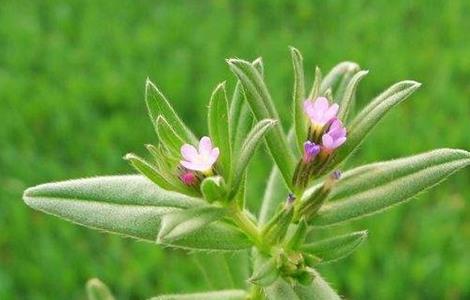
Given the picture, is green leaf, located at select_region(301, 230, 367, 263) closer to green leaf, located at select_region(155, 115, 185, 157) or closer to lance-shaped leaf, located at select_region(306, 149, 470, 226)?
lance-shaped leaf, located at select_region(306, 149, 470, 226)

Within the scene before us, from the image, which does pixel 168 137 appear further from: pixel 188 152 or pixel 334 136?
pixel 334 136

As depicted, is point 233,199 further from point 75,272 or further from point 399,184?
point 75,272

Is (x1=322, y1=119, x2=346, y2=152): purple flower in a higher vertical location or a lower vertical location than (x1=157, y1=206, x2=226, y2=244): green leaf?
higher

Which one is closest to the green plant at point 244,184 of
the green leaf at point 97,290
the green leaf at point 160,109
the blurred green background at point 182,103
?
the green leaf at point 160,109

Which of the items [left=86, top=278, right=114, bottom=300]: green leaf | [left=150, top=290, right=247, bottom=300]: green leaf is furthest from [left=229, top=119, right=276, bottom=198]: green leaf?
[left=86, top=278, right=114, bottom=300]: green leaf

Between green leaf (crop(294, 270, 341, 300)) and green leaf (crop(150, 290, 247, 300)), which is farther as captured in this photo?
green leaf (crop(150, 290, 247, 300))

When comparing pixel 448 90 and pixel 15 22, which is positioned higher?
pixel 15 22

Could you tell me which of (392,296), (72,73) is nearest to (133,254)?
(392,296)

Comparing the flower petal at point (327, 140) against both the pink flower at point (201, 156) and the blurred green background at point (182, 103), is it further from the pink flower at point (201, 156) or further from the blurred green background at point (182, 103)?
the blurred green background at point (182, 103)
